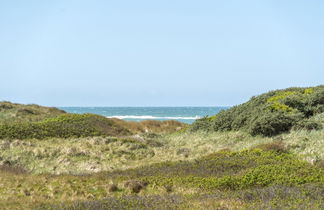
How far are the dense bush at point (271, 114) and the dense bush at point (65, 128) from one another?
7870mm

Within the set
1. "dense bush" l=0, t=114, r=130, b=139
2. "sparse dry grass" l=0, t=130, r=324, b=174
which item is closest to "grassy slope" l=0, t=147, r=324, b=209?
"sparse dry grass" l=0, t=130, r=324, b=174

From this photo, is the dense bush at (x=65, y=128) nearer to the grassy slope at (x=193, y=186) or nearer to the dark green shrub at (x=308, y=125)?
the grassy slope at (x=193, y=186)

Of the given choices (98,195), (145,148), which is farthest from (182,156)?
(98,195)

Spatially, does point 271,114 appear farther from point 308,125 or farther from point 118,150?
point 118,150

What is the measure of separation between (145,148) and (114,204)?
57.3 ft

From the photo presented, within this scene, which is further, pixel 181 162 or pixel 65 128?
pixel 65 128

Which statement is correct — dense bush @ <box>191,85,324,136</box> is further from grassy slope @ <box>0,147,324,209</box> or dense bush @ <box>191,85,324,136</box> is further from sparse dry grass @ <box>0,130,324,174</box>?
grassy slope @ <box>0,147,324,209</box>

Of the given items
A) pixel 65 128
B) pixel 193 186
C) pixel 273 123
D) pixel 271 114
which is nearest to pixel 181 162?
pixel 193 186

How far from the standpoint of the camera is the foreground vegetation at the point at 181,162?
35.9ft

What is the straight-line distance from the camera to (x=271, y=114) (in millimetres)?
27438

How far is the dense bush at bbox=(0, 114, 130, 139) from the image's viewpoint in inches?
1187

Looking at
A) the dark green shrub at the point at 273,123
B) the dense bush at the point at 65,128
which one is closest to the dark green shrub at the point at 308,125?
the dark green shrub at the point at 273,123

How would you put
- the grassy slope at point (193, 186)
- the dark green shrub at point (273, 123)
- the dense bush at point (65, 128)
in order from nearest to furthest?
the grassy slope at point (193, 186)
the dark green shrub at point (273, 123)
the dense bush at point (65, 128)

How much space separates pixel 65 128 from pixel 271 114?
51.6 ft
